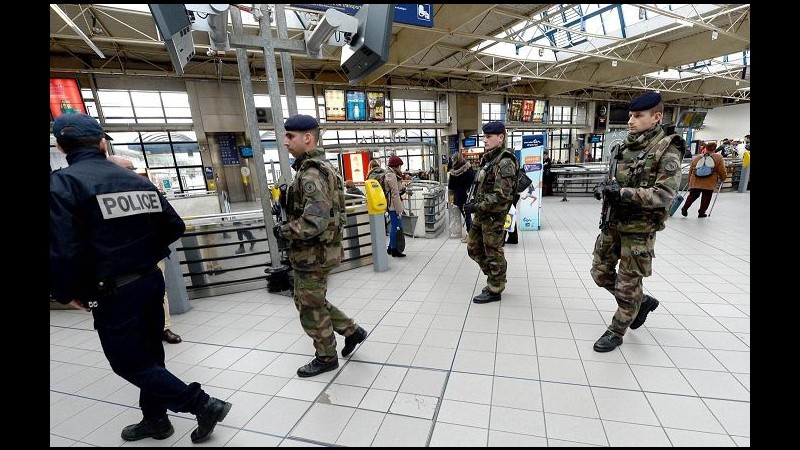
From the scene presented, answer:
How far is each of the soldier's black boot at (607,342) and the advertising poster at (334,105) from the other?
13.0 metres

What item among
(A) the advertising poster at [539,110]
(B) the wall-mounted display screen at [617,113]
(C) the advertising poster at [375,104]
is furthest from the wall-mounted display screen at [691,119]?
(C) the advertising poster at [375,104]

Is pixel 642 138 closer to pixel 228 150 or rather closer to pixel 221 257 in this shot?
pixel 221 257

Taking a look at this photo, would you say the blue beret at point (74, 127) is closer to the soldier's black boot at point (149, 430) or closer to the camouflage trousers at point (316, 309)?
the camouflage trousers at point (316, 309)

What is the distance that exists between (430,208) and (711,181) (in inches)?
223

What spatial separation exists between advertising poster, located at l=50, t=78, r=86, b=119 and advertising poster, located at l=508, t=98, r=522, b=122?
61.4ft

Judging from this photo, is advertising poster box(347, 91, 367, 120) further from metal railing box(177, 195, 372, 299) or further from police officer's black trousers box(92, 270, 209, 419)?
police officer's black trousers box(92, 270, 209, 419)

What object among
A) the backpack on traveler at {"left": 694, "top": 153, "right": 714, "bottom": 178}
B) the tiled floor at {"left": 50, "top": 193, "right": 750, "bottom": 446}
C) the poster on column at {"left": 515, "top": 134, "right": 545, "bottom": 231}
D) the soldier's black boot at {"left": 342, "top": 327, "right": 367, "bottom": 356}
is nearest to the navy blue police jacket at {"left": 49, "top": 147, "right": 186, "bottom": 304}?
the tiled floor at {"left": 50, "top": 193, "right": 750, "bottom": 446}

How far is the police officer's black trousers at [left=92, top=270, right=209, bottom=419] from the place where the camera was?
4.89ft

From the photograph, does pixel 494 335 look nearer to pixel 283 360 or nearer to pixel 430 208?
pixel 283 360

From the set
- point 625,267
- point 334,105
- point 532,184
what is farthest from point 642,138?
point 334,105

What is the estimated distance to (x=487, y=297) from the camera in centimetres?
321

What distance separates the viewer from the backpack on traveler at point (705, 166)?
5.98m

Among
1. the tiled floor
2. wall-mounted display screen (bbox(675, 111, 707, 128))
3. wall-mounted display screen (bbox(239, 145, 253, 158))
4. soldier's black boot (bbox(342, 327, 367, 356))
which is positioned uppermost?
wall-mounted display screen (bbox(675, 111, 707, 128))
